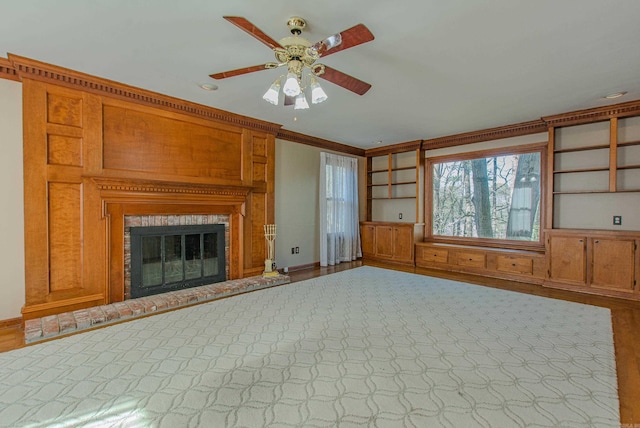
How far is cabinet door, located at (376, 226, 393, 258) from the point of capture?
21.5 feet

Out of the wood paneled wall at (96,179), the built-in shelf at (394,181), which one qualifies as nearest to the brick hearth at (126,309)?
the wood paneled wall at (96,179)

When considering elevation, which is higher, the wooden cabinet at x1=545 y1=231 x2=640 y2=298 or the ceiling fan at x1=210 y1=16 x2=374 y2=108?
the ceiling fan at x1=210 y1=16 x2=374 y2=108

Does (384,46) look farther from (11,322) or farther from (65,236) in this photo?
(11,322)

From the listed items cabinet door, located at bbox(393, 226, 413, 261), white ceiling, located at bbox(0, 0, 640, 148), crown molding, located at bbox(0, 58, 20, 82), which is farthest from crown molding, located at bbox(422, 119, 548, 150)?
crown molding, located at bbox(0, 58, 20, 82)

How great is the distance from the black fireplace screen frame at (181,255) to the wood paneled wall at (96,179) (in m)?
0.18

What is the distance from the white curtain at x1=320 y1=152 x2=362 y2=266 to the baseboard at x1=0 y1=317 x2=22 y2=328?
4260 millimetres

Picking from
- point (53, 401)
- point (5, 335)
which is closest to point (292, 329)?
point (53, 401)

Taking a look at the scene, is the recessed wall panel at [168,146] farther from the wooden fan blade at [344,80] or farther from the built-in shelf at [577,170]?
the built-in shelf at [577,170]

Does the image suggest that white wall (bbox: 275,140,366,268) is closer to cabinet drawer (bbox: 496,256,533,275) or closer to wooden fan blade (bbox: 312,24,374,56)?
cabinet drawer (bbox: 496,256,533,275)

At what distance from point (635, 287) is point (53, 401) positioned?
6100 mm

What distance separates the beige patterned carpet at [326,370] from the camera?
1715mm

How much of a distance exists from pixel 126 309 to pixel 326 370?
2418 mm

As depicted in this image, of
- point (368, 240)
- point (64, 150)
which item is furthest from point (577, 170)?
point (64, 150)

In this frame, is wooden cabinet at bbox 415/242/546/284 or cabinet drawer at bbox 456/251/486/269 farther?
cabinet drawer at bbox 456/251/486/269
